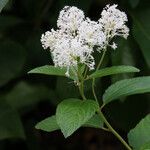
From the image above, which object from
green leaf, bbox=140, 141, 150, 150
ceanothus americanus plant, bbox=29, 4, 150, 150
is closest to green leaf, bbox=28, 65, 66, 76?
ceanothus americanus plant, bbox=29, 4, 150, 150

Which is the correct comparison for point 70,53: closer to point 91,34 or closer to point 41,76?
point 91,34

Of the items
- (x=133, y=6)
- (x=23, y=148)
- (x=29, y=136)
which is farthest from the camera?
(x=23, y=148)

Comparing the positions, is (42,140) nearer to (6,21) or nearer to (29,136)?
(29,136)

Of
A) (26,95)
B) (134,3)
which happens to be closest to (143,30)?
(134,3)

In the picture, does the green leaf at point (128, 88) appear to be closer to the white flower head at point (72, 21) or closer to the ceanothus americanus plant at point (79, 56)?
the ceanothus americanus plant at point (79, 56)

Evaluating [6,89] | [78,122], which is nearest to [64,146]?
[6,89]

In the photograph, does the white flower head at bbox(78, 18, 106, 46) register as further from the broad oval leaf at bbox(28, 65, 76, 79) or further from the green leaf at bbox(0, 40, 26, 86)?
the green leaf at bbox(0, 40, 26, 86)

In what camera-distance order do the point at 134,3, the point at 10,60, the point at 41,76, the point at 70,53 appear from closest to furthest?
the point at 70,53 → the point at 134,3 → the point at 10,60 → the point at 41,76
